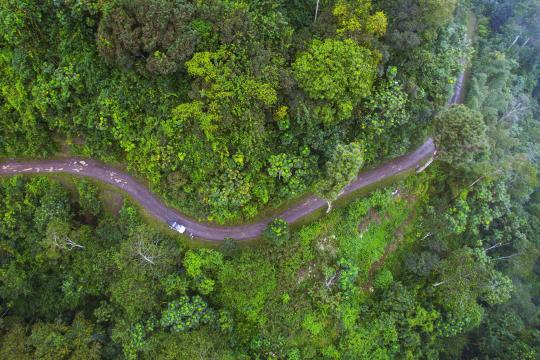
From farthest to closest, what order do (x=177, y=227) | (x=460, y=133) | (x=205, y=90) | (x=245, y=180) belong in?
(x=177, y=227) → (x=460, y=133) → (x=245, y=180) → (x=205, y=90)

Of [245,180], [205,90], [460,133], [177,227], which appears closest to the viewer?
[205,90]

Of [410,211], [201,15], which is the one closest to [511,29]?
[410,211]

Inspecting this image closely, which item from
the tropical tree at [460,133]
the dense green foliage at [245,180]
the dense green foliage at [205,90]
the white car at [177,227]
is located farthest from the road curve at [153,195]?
the tropical tree at [460,133]

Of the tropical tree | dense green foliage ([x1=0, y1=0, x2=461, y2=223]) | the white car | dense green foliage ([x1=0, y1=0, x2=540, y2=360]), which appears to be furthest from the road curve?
the tropical tree

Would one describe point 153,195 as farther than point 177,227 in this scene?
Yes

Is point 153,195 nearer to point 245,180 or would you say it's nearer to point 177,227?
point 177,227

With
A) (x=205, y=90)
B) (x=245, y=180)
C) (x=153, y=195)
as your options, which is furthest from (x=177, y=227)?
(x=205, y=90)

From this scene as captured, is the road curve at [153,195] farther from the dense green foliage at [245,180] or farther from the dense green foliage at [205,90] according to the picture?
the dense green foliage at [205,90]

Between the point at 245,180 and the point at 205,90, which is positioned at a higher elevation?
the point at 205,90
